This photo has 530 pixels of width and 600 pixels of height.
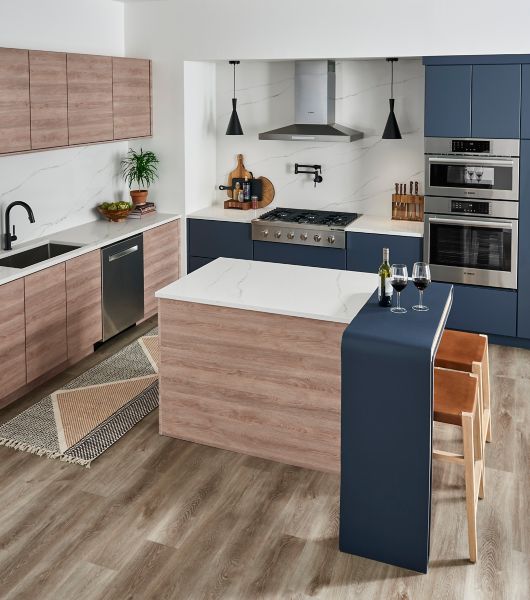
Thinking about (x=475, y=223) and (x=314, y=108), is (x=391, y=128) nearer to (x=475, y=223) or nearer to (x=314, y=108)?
(x=314, y=108)

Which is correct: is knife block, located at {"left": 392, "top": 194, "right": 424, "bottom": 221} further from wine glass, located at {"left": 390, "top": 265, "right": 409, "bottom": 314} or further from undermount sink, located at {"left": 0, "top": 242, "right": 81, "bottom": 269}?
wine glass, located at {"left": 390, "top": 265, "right": 409, "bottom": 314}

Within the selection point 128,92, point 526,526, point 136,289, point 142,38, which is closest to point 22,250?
point 136,289

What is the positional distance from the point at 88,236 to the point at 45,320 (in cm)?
97

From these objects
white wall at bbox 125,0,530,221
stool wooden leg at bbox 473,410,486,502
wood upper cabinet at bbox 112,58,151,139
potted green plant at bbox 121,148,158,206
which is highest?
white wall at bbox 125,0,530,221

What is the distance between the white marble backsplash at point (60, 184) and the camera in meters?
5.20

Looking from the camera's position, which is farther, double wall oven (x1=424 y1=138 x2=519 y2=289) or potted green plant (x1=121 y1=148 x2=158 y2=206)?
potted green plant (x1=121 y1=148 x2=158 y2=206)

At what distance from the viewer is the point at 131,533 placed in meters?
3.29

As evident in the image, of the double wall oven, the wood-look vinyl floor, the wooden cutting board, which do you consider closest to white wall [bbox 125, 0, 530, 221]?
the wooden cutting board

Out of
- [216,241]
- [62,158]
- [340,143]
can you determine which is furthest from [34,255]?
[340,143]

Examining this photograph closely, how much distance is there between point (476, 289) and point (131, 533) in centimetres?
340

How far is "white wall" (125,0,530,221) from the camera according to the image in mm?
5219

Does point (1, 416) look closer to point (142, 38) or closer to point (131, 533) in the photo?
point (131, 533)

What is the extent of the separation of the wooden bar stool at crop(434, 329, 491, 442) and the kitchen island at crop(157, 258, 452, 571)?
0.32 meters

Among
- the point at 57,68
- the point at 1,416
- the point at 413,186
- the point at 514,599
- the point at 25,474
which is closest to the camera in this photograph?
the point at 514,599
